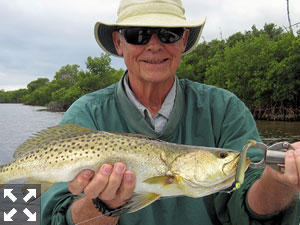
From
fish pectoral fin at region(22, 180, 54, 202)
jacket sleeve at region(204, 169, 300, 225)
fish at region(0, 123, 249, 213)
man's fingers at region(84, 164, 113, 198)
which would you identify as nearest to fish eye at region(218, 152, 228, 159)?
fish at region(0, 123, 249, 213)

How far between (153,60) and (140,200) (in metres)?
1.40

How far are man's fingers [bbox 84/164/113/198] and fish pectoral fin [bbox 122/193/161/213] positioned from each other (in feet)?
0.75

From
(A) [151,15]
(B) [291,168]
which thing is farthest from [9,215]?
(B) [291,168]

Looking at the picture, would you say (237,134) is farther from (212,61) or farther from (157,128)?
(212,61)

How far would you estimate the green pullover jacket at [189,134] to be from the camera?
2588 millimetres

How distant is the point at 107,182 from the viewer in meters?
2.20

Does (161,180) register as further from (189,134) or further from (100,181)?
(189,134)

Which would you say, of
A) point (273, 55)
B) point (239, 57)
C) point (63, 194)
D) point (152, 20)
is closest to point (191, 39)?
point (152, 20)

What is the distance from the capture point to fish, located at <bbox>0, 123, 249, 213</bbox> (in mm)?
2172

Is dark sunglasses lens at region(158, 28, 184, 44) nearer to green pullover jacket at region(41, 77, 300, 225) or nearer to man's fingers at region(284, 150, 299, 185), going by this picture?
green pullover jacket at region(41, 77, 300, 225)

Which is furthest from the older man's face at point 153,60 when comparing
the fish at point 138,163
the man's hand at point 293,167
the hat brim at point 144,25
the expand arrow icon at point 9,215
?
the expand arrow icon at point 9,215

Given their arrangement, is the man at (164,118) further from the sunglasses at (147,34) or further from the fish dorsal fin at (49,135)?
the fish dorsal fin at (49,135)

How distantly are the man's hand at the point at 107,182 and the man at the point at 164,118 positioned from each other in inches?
3.1

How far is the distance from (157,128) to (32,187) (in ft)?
4.10
